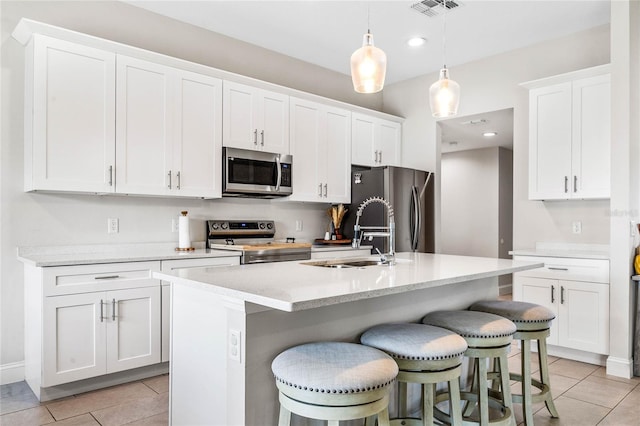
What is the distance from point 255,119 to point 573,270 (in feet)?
10.1

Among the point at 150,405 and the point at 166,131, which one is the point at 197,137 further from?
the point at 150,405

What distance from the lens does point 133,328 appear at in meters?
3.07

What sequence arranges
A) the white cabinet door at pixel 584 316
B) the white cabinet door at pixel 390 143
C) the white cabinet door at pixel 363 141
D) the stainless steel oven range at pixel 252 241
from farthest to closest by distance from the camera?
the white cabinet door at pixel 390 143 < the white cabinet door at pixel 363 141 < the stainless steel oven range at pixel 252 241 < the white cabinet door at pixel 584 316

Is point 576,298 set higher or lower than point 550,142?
lower

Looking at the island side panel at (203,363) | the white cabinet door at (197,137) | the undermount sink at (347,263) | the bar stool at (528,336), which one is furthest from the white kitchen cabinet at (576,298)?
the island side panel at (203,363)

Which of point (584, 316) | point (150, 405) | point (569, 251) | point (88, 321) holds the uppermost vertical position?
point (569, 251)

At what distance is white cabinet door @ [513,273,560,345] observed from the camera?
A: 12.4 feet

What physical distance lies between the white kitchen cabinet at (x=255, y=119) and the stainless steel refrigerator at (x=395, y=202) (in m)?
1.06

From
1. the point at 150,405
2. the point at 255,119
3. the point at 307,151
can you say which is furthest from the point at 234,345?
the point at 307,151

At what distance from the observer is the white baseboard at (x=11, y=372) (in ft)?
10.1

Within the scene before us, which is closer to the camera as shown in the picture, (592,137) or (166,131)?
(166,131)

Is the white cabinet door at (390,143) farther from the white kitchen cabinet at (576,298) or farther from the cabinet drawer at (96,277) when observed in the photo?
the cabinet drawer at (96,277)

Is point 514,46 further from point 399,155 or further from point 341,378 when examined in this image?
point 341,378

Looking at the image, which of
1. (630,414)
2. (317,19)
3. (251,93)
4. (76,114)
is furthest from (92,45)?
(630,414)
